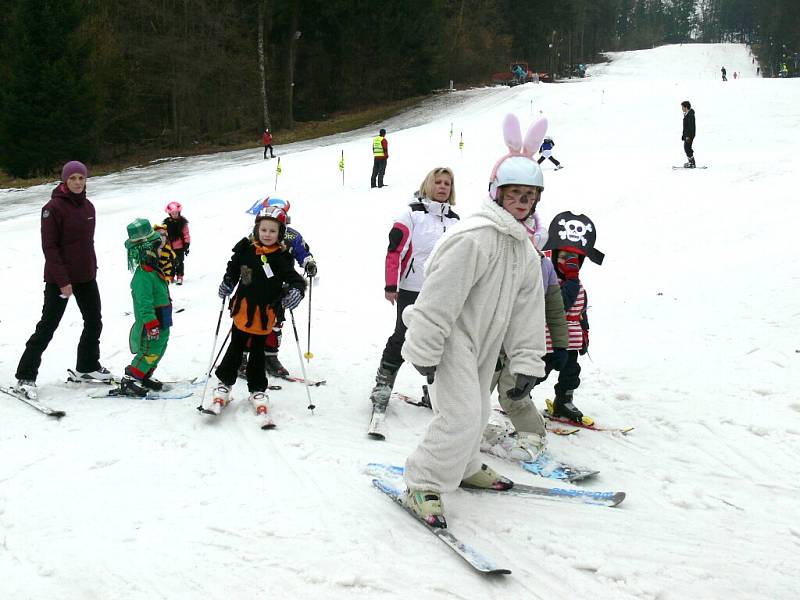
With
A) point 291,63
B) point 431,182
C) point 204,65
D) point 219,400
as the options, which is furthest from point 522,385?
point 291,63

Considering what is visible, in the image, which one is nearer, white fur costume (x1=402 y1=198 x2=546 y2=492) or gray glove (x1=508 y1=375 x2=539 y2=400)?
white fur costume (x1=402 y1=198 x2=546 y2=492)

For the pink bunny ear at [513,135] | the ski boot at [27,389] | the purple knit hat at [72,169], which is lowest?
the ski boot at [27,389]

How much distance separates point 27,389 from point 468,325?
4246 millimetres

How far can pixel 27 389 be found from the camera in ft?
19.0

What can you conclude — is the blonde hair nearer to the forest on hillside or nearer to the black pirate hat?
the black pirate hat

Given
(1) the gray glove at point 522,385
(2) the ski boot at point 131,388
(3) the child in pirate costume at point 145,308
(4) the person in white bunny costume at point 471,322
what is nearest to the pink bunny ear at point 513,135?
(4) the person in white bunny costume at point 471,322

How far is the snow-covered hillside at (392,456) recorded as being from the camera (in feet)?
10.9

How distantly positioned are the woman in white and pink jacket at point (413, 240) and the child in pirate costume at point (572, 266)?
892mm

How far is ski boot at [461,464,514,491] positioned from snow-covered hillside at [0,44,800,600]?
0.29 ft

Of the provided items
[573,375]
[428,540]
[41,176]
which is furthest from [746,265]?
[41,176]

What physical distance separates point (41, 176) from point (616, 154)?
2350cm

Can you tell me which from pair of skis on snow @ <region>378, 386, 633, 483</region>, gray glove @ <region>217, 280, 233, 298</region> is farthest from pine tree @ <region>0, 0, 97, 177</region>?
pair of skis on snow @ <region>378, 386, 633, 483</region>

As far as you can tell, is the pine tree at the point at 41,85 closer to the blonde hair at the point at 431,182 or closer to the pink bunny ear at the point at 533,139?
the blonde hair at the point at 431,182

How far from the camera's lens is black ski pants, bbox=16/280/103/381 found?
5938mm
